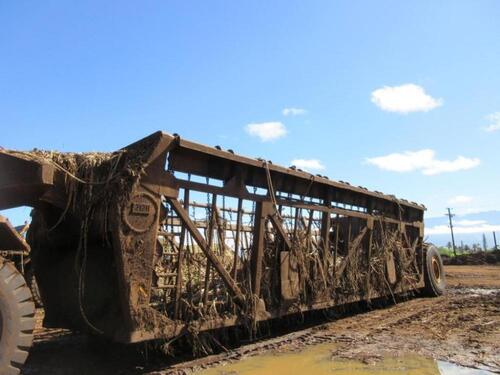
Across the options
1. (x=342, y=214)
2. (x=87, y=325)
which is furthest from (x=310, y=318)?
(x=87, y=325)

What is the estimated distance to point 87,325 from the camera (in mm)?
5812

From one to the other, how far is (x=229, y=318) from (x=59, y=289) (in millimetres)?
2212

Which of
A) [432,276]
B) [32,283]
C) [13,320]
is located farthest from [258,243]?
[432,276]

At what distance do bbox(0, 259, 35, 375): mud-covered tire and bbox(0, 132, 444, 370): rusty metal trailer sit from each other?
38.7 inches

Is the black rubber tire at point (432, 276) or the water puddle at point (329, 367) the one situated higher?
the black rubber tire at point (432, 276)

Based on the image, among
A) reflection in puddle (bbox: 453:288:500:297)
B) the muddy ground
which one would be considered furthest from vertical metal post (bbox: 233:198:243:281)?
reflection in puddle (bbox: 453:288:500:297)

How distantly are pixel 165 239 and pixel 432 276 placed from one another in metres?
9.33

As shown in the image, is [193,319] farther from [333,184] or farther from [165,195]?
[333,184]

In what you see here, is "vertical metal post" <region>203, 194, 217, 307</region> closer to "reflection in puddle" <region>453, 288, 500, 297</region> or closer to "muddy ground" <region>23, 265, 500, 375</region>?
"muddy ground" <region>23, 265, 500, 375</region>

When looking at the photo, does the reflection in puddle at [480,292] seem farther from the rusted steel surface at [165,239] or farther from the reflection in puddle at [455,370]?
the reflection in puddle at [455,370]

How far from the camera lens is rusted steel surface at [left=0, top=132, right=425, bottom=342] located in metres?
5.22

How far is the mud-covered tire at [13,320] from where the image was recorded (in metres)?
4.29

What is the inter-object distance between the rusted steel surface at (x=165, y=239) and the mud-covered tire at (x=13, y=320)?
962mm

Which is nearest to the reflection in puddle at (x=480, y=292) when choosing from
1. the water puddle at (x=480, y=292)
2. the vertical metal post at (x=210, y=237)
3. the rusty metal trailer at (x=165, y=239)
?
the water puddle at (x=480, y=292)
